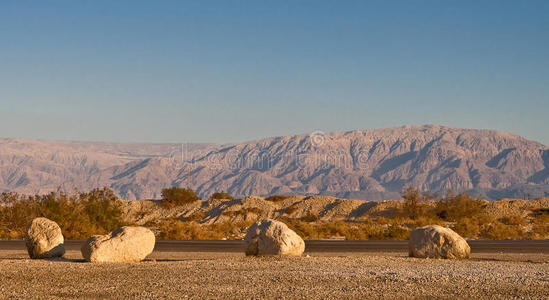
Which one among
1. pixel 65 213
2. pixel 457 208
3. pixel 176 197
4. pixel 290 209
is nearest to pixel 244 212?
pixel 290 209

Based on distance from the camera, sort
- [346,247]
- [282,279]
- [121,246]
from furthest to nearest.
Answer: [346,247] → [121,246] → [282,279]

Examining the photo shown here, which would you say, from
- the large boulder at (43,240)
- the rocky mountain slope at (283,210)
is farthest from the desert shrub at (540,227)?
the large boulder at (43,240)

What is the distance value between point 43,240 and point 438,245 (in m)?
13.6

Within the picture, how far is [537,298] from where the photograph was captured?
49.8ft

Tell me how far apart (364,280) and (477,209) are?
1789 inches

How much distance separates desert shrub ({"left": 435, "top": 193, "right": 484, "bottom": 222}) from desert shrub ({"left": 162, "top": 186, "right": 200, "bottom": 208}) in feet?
83.3

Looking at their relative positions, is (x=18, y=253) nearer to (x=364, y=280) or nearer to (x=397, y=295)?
(x=364, y=280)

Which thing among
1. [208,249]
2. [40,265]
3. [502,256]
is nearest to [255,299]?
[40,265]

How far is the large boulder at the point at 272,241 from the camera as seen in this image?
925 inches

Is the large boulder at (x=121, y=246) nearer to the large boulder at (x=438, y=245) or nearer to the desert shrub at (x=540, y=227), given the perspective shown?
the large boulder at (x=438, y=245)

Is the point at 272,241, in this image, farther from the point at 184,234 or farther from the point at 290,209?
the point at 290,209

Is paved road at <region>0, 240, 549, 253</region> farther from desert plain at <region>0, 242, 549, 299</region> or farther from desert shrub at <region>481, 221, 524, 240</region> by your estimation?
desert shrub at <region>481, 221, 524, 240</region>

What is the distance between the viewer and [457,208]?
2361 inches

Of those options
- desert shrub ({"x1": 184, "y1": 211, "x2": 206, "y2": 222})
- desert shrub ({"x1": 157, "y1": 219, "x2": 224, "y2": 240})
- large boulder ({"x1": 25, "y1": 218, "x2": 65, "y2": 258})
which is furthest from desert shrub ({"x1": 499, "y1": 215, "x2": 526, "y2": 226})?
large boulder ({"x1": 25, "y1": 218, "x2": 65, "y2": 258})
